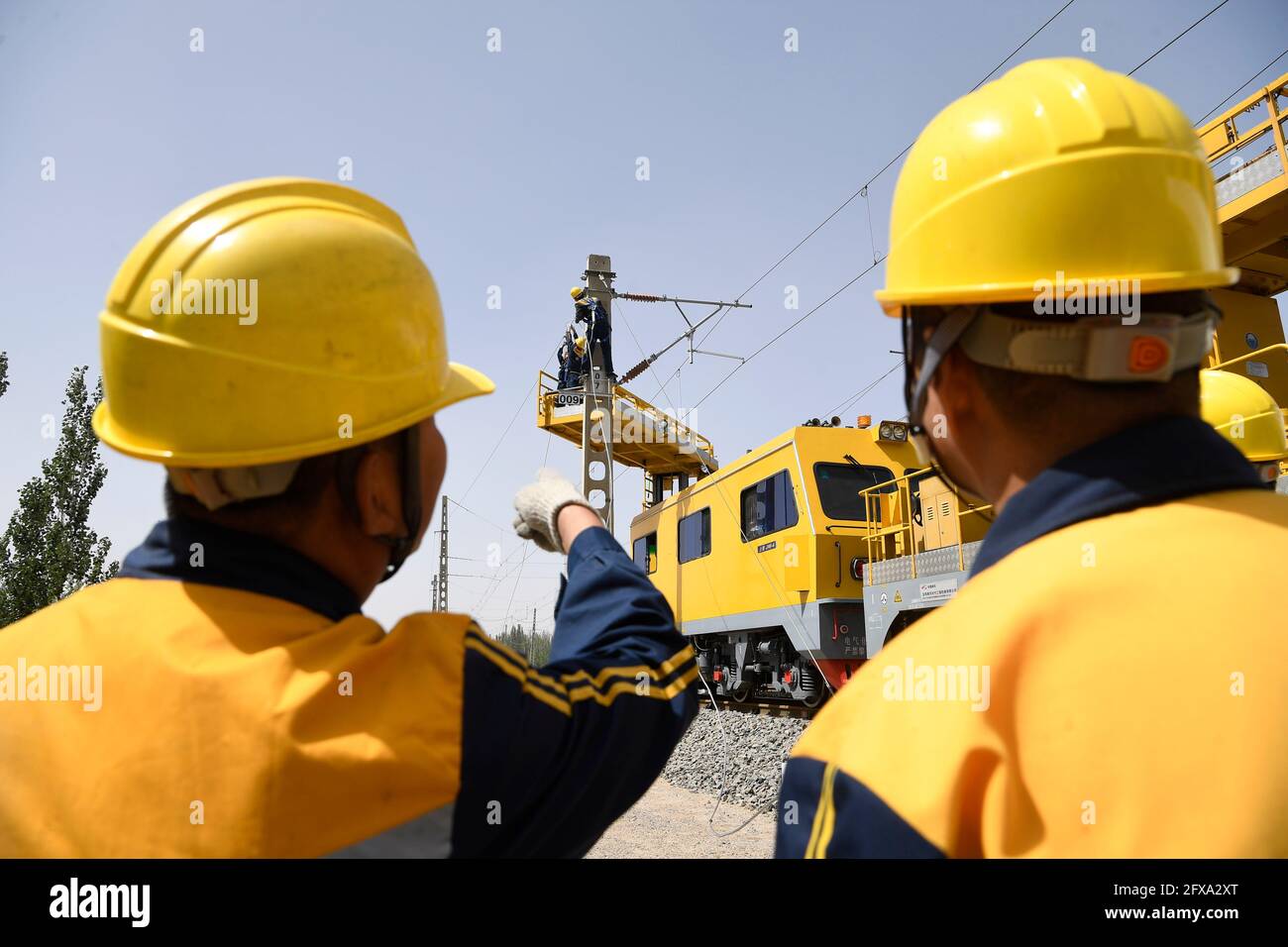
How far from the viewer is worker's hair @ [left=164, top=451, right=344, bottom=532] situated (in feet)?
4.14

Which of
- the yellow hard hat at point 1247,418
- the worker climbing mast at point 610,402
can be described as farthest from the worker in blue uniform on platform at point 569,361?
the yellow hard hat at point 1247,418

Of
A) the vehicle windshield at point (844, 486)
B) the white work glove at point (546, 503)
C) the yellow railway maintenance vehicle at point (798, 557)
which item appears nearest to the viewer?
the white work glove at point (546, 503)

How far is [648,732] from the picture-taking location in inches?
54.4

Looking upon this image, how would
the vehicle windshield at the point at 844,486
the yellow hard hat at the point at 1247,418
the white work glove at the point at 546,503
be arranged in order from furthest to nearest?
the vehicle windshield at the point at 844,486 < the yellow hard hat at the point at 1247,418 < the white work glove at the point at 546,503

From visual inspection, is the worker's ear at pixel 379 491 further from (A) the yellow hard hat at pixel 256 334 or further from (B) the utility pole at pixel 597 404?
(B) the utility pole at pixel 597 404

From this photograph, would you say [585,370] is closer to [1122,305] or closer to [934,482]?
[934,482]

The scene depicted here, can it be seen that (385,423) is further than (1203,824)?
Yes

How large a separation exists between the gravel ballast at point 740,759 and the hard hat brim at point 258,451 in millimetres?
6207

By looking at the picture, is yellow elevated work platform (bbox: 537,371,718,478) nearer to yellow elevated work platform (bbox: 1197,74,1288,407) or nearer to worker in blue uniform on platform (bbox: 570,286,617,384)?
worker in blue uniform on platform (bbox: 570,286,617,384)

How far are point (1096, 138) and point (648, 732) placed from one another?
3.61ft

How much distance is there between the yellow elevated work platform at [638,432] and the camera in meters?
15.6

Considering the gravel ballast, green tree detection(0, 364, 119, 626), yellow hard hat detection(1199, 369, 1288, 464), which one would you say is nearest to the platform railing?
the gravel ballast

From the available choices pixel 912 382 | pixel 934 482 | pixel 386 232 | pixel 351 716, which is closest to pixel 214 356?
pixel 386 232

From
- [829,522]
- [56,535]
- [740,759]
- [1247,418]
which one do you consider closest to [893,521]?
[829,522]
